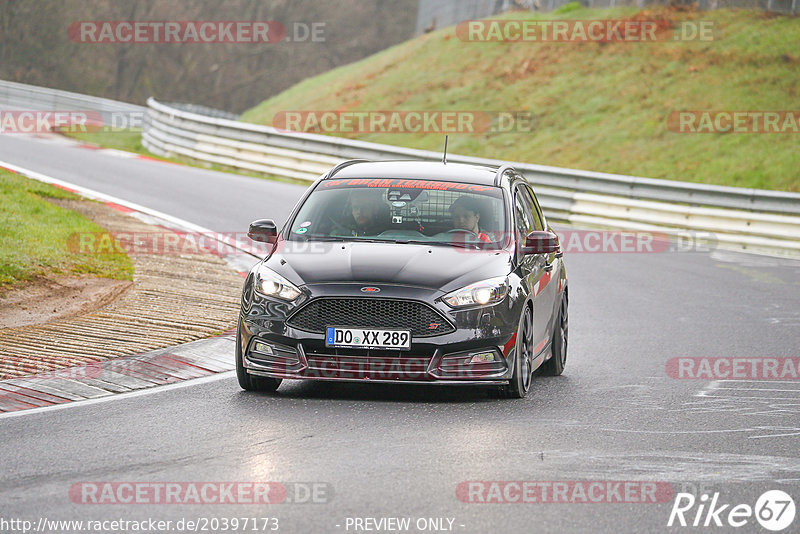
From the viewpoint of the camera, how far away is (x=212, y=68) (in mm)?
71312

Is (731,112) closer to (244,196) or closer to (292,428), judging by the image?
(244,196)

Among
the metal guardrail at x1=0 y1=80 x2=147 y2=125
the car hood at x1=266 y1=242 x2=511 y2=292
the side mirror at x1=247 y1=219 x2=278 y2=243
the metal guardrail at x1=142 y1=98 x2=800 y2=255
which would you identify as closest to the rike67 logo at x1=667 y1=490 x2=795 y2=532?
the car hood at x1=266 y1=242 x2=511 y2=292

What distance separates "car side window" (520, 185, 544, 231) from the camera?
10.5 metres

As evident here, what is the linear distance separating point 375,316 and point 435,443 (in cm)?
122

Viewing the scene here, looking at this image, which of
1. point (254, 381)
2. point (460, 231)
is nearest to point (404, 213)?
point (460, 231)

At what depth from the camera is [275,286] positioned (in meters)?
8.29

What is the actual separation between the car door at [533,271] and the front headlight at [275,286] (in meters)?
1.70

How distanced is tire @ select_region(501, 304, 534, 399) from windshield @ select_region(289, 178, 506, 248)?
0.71 m

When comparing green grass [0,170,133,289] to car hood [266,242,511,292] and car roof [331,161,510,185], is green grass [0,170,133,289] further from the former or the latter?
car hood [266,242,511,292]

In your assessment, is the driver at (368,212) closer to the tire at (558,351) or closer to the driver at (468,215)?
the driver at (468,215)

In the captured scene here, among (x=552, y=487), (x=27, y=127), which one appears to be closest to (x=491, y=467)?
(x=552, y=487)

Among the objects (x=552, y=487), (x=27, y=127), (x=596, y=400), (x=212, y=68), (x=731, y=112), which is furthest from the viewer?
(x=212, y=68)

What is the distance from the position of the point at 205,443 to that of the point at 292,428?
619 millimetres

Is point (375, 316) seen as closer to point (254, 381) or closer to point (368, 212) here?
point (254, 381)
